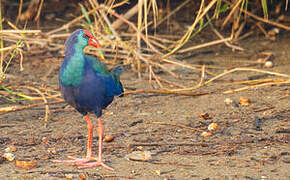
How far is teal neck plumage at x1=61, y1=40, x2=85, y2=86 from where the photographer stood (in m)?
2.90

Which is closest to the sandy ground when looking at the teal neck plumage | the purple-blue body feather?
the purple-blue body feather

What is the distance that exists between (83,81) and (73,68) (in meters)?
0.10

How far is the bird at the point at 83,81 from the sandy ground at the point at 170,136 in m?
0.26

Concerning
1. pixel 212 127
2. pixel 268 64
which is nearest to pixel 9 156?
pixel 212 127

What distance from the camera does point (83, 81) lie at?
292 centimetres

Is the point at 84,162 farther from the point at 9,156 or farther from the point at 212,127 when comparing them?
the point at 212,127

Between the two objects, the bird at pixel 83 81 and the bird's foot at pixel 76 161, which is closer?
the bird at pixel 83 81

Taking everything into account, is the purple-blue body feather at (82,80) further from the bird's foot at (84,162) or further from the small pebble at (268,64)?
the small pebble at (268,64)

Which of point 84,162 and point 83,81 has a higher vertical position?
point 83,81

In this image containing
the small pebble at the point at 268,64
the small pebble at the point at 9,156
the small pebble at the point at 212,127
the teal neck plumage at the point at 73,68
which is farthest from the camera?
the small pebble at the point at 268,64

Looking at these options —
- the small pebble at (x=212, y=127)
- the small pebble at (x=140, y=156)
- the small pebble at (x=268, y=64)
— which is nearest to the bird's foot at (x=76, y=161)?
the small pebble at (x=140, y=156)

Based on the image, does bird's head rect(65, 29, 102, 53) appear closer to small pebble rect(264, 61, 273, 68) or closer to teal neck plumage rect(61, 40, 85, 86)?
teal neck plumage rect(61, 40, 85, 86)

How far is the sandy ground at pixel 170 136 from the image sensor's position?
115 inches

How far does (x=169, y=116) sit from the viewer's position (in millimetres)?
3965
